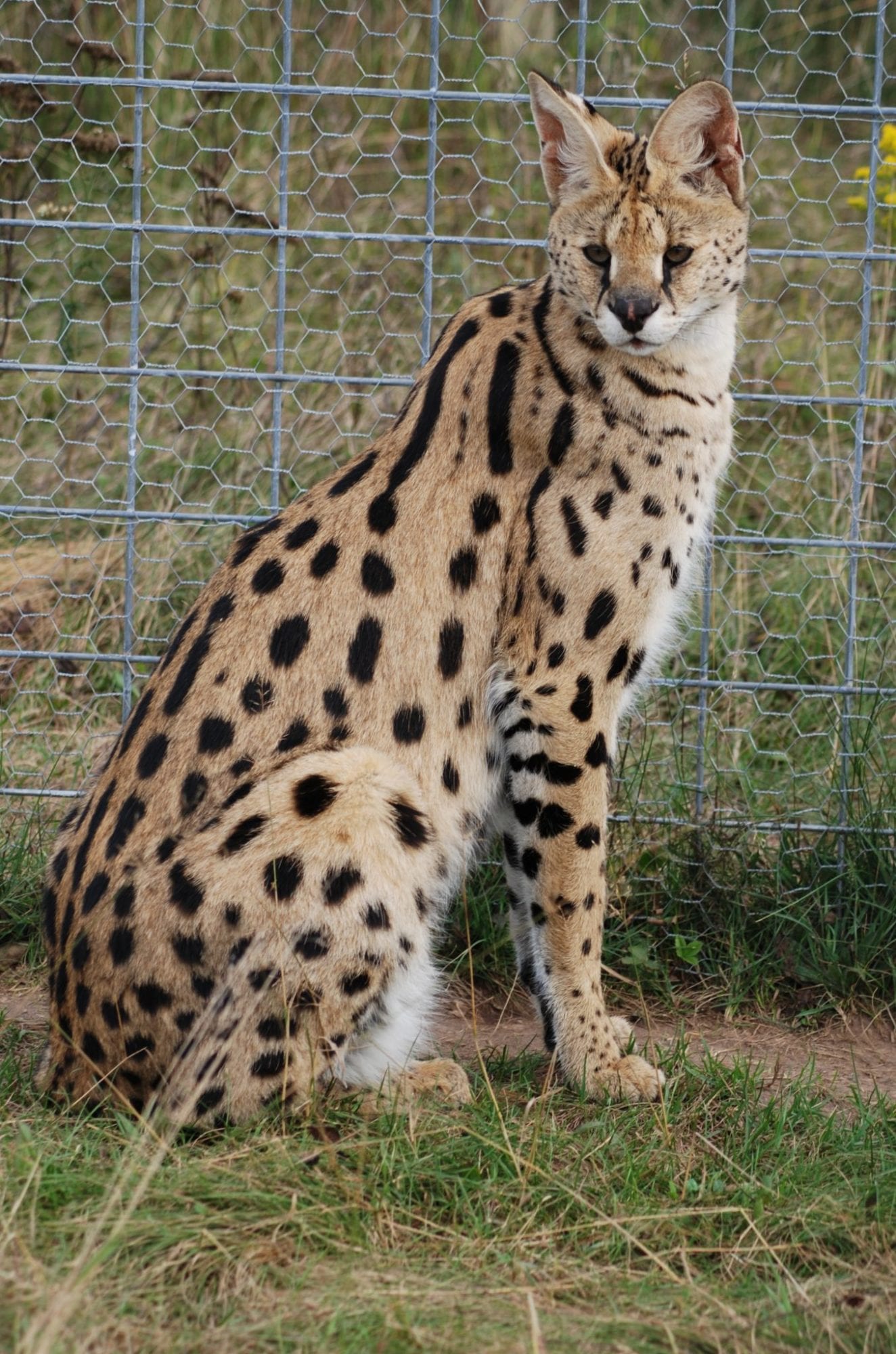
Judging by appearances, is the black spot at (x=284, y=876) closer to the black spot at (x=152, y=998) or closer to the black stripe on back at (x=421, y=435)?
the black spot at (x=152, y=998)

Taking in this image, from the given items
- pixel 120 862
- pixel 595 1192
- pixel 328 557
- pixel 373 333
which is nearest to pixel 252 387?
pixel 373 333

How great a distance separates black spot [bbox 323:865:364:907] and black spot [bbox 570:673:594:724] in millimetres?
653

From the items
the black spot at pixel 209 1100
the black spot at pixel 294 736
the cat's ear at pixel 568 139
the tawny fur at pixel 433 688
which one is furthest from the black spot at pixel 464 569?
the black spot at pixel 209 1100

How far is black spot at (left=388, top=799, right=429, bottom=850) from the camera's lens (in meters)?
3.48

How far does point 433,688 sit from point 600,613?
0.41 m

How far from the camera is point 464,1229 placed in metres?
3.12

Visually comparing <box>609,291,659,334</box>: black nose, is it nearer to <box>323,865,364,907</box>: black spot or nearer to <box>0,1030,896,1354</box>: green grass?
<box>323,865,364,907</box>: black spot

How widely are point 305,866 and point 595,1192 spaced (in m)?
0.88

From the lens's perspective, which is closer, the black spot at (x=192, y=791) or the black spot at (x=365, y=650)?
the black spot at (x=192, y=791)

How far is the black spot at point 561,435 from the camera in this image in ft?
12.2

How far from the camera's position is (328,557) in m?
3.66

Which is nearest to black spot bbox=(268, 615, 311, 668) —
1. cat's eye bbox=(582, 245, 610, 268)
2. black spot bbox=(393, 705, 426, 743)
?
black spot bbox=(393, 705, 426, 743)

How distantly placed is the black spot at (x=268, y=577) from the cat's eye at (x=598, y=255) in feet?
3.21

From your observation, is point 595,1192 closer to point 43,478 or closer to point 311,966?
point 311,966
